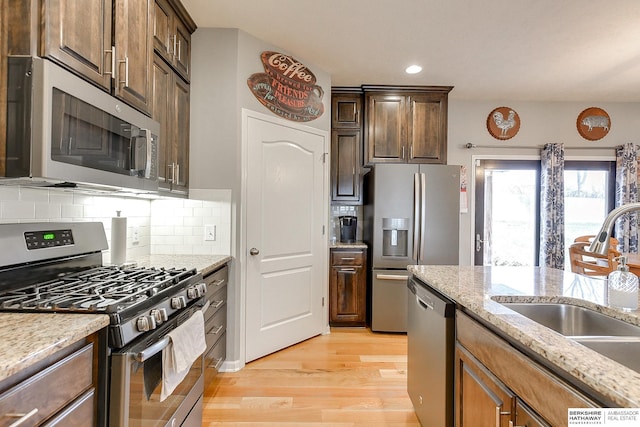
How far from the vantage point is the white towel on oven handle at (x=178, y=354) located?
133 cm

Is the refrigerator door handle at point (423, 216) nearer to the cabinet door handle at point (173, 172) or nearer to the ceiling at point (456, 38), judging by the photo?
the ceiling at point (456, 38)

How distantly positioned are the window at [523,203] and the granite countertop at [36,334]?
4.25m

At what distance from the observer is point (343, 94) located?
154 inches

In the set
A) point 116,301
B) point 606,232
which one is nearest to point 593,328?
point 606,232

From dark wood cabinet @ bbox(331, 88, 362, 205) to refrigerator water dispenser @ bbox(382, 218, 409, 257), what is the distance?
619 mm

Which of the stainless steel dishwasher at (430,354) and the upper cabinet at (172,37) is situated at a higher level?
the upper cabinet at (172,37)

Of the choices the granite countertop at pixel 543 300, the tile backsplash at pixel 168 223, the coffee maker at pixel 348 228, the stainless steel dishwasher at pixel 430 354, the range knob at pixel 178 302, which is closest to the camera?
the granite countertop at pixel 543 300

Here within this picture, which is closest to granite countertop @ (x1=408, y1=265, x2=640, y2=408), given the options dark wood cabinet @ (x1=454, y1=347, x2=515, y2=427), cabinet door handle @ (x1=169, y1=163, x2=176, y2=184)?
dark wood cabinet @ (x1=454, y1=347, x2=515, y2=427)

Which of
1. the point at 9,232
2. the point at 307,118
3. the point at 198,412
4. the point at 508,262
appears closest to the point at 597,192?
the point at 508,262

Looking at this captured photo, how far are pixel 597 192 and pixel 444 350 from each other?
413 cm

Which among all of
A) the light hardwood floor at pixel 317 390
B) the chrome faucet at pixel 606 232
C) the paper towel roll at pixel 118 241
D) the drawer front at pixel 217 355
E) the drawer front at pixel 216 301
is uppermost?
the chrome faucet at pixel 606 232

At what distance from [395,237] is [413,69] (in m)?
1.68

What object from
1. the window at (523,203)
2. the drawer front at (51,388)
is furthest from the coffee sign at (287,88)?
the window at (523,203)

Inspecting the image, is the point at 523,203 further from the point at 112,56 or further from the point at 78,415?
the point at 78,415
